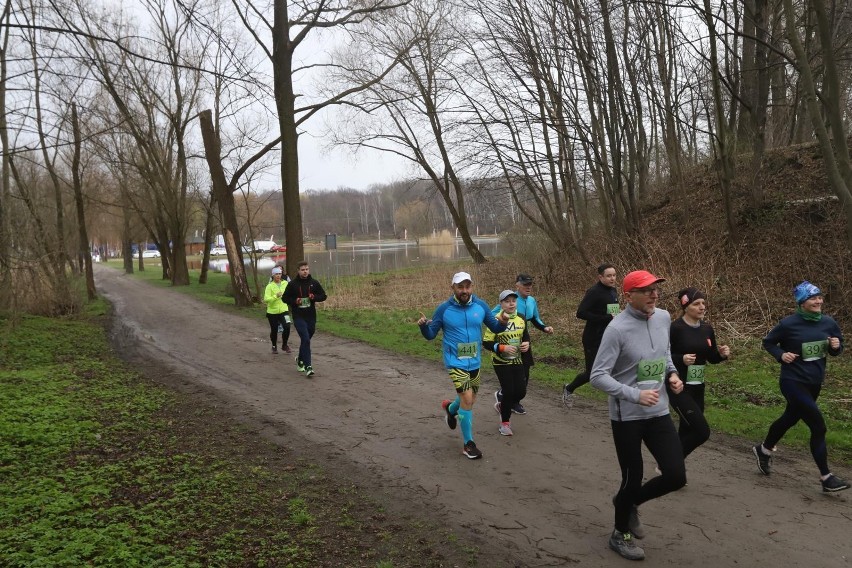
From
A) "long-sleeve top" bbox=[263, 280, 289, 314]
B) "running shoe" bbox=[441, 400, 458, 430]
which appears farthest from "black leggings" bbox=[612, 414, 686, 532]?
"long-sleeve top" bbox=[263, 280, 289, 314]

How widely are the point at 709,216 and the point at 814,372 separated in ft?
43.5

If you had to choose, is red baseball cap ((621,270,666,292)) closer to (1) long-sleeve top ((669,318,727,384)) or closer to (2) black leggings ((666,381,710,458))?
(2) black leggings ((666,381,710,458))

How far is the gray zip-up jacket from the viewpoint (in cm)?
418

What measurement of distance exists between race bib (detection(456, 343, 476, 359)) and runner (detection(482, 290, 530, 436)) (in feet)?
1.41

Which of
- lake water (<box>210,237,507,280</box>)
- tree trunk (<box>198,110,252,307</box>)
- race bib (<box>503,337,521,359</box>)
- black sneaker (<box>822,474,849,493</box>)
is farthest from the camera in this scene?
lake water (<box>210,237,507,280</box>)

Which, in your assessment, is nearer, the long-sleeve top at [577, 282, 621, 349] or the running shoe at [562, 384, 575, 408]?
the long-sleeve top at [577, 282, 621, 349]

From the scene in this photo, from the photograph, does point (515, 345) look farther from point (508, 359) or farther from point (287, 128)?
point (287, 128)

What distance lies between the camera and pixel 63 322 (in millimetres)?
17297

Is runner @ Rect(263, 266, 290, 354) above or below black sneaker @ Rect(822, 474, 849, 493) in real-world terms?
above

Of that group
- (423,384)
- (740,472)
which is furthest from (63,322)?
(740,472)

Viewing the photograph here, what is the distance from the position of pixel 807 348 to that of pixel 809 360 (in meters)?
0.11

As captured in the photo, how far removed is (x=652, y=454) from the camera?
13.8 feet

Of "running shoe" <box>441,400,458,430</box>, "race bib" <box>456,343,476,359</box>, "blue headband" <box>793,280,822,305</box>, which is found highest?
"blue headband" <box>793,280,822,305</box>

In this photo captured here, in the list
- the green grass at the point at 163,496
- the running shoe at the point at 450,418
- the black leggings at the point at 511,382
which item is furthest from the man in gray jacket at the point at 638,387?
the running shoe at the point at 450,418
